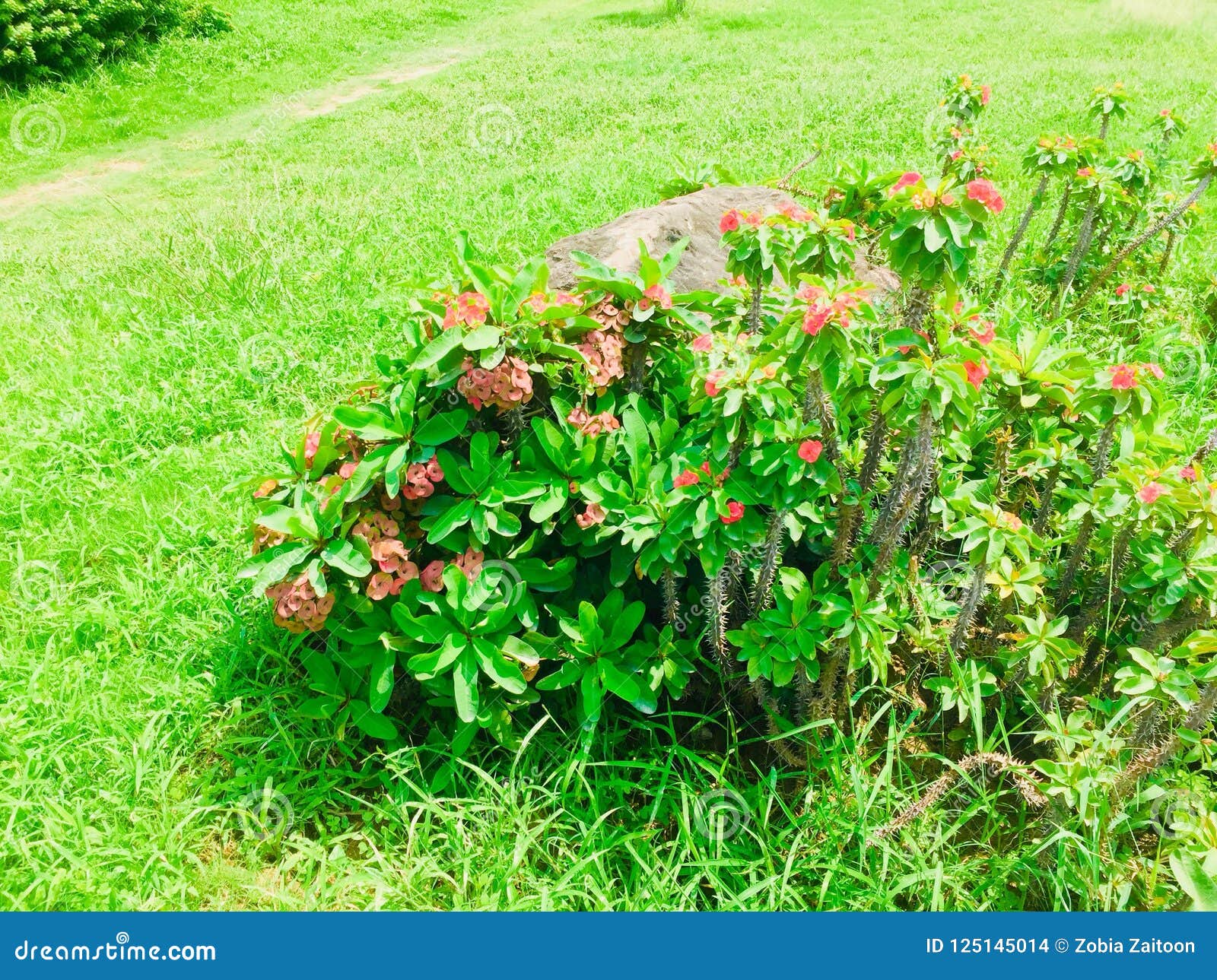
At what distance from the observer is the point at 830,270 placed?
7.46 ft

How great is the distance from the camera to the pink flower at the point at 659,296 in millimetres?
2309

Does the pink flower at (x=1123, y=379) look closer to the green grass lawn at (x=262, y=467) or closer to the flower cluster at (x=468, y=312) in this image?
the green grass lawn at (x=262, y=467)

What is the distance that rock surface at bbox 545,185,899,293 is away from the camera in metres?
3.22

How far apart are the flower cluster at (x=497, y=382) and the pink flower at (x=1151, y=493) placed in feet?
4.88

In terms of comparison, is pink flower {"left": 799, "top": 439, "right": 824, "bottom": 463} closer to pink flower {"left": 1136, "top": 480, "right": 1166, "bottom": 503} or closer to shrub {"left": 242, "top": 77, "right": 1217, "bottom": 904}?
shrub {"left": 242, "top": 77, "right": 1217, "bottom": 904}

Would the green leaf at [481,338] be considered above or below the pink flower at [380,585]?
above

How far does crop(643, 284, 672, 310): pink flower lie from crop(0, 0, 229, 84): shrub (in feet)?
38.2

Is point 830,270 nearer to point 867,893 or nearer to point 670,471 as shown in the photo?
point 670,471

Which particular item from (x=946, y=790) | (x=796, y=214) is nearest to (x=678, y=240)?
(x=796, y=214)

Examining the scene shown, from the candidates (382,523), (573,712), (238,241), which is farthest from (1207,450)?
(238,241)
